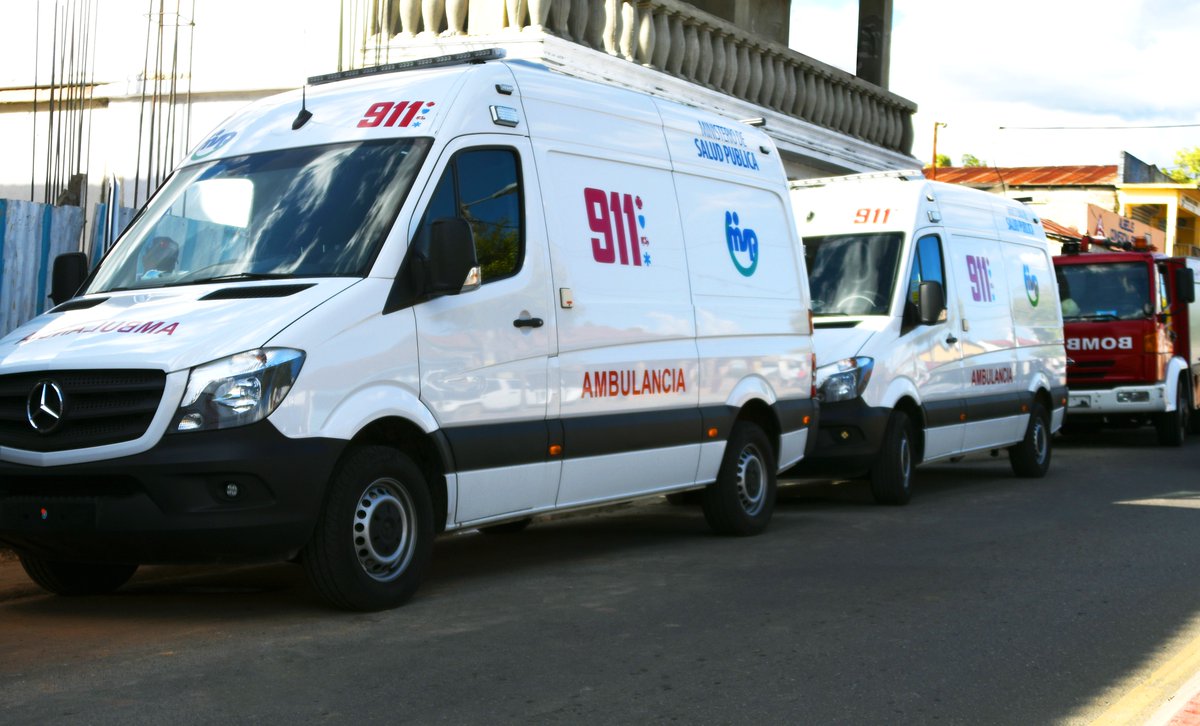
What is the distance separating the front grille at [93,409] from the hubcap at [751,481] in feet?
14.9

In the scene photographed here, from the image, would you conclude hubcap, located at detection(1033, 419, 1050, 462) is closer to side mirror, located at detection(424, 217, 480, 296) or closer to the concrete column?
side mirror, located at detection(424, 217, 480, 296)

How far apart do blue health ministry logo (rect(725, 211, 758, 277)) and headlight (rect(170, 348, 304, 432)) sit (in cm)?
417

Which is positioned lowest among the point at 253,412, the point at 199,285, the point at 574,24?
the point at 253,412

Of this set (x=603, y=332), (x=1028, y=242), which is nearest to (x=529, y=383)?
(x=603, y=332)

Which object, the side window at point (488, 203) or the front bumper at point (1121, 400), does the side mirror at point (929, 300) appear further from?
the front bumper at point (1121, 400)

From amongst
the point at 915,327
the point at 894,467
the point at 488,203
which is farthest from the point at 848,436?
the point at 488,203

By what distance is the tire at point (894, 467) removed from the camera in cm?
1170

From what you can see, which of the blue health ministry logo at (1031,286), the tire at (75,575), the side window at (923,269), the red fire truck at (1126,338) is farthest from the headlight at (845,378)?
the red fire truck at (1126,338)

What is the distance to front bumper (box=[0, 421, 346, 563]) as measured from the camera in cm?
621

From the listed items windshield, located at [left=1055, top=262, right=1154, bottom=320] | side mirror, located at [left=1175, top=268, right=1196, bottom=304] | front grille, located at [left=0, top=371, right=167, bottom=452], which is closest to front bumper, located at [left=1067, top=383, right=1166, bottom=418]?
windshield, located at [left=1055, top=262, right=1154, bottom=320]

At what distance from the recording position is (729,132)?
33.7 feet

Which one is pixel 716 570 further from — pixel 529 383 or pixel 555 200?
pixel 555 200

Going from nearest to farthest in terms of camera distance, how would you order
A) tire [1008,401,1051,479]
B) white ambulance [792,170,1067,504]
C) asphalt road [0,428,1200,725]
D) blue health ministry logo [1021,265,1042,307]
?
asphalt road [0,428,1200,725], white ambulance [792,170,1067,504], tire [1008,401,1051,479], blue health ministry logo [1021,265,1042,307]

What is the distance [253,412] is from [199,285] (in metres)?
1.08
